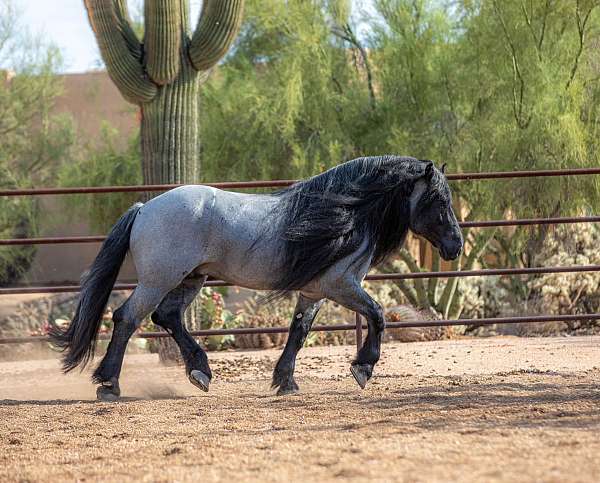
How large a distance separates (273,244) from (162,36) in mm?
2991

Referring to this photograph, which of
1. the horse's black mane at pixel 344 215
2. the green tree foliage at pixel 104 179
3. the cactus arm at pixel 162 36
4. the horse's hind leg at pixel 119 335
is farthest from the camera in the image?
the green tree foliage at pixel 104 179

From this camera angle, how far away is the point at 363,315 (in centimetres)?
577

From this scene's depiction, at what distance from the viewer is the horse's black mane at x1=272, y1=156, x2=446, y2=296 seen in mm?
5688

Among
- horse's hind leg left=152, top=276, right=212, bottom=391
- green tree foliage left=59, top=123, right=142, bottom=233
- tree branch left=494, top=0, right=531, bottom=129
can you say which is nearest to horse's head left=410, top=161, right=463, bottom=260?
horse's hind leg left=152, top=276, right=212, bottom=391

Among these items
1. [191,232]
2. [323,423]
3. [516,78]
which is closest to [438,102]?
[516,78]

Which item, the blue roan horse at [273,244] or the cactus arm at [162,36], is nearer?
the blue roan horse at [273,244]

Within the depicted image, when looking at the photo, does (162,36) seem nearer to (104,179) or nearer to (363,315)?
(363,315)

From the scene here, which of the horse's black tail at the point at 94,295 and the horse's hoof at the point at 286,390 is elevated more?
the horse's black tail at the point at 94,295

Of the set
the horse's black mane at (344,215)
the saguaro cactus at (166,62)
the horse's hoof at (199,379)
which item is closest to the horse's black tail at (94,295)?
the horse's hoof at (199,379)

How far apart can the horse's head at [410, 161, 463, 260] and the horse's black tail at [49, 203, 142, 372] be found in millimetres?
1794

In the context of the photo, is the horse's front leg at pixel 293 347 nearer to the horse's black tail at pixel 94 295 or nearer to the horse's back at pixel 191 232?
the horse's back at pixel 191 232

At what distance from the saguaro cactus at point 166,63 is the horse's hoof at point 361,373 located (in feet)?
8.77

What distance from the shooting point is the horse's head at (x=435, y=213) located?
19.4 ft

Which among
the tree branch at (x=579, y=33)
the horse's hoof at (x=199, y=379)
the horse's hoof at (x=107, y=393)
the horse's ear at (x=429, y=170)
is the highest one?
the tree branch at (x=579, y=33)
